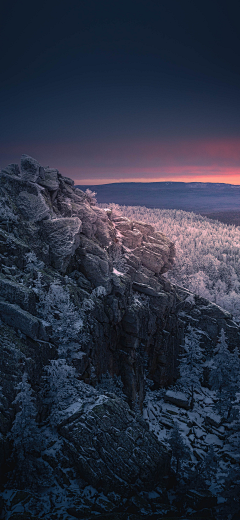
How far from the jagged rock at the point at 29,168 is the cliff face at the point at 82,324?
12cm

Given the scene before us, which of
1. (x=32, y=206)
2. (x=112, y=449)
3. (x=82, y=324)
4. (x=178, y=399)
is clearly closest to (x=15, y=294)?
(x=82, y=324)

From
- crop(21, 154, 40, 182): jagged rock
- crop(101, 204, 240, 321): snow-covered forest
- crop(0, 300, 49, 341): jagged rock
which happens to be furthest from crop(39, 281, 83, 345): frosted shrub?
crop(101, 204, 240, 321): snow-covered forest

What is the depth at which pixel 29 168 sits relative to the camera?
30.5 metres

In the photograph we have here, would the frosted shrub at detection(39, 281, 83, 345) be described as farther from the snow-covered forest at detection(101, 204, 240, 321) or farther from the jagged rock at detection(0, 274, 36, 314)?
the snow-covered forest at detection(101, 204, 240, 321)

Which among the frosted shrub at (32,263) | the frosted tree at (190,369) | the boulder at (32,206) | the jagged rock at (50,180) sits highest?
the jagged rock at (50,180)

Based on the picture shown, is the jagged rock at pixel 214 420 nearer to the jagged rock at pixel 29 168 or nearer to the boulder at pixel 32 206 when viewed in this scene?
the boulder at pixel 32 206

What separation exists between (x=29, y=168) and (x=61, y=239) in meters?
11.2

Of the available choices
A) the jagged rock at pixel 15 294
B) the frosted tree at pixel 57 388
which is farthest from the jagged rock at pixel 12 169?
the frosted tree at pixel 57 388

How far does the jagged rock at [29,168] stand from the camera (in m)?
29.9

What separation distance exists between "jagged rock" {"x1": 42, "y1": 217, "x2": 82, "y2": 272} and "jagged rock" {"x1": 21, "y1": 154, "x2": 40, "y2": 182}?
282 inches

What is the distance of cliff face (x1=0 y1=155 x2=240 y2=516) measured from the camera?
654 inches

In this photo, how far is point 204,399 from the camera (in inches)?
1596

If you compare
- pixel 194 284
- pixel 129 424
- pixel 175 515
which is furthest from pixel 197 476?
pixel 194 284

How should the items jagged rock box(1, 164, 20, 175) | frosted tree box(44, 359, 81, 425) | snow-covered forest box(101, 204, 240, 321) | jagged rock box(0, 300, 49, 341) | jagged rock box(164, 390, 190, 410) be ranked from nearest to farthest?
1. jagged rock box(0, 300, 49, 341)
2. frosted tree box(44, 359, 81, 425)
3. jagged rock box(1, 164, 20, 175)
4. jagged rock box(164, 390, 190, 410)
5. snow-covered forest box(101, 204, 240, 321)
